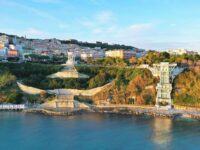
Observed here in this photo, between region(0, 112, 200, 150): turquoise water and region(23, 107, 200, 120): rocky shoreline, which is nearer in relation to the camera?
region(0, 112, 200, 150): turquoise water

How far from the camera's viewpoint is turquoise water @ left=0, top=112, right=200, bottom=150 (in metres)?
19.4

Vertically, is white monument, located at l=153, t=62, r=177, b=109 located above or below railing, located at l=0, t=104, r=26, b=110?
above

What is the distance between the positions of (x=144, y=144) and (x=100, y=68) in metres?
19.4

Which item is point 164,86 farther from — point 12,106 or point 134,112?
point 12,106

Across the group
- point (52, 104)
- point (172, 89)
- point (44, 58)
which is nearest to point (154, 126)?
point (172, 89)

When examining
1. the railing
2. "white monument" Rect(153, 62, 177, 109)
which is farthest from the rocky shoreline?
"white monument" Rect(153, 62, 177, 109)

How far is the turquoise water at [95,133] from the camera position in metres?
19.4

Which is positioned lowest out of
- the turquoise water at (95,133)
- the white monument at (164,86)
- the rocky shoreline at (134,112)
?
the turquoise water at (95,133)

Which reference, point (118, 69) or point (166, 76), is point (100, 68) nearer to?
point (118, 69)

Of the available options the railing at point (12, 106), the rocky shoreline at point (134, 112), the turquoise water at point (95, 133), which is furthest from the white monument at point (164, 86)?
the railing at point (12, 106)

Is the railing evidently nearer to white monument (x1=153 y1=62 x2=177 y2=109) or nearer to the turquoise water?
the turquoise water

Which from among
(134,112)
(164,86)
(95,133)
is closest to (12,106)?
(134,112)

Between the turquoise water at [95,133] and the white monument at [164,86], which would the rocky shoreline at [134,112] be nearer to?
the turquoise water at [95,133]

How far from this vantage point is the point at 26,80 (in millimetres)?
34719
